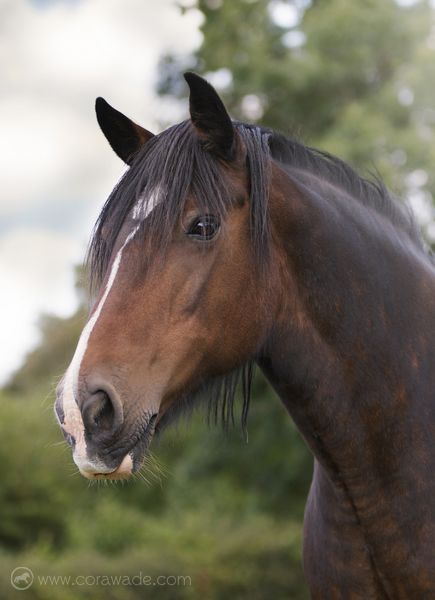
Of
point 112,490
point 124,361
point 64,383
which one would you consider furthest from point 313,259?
point 112,490

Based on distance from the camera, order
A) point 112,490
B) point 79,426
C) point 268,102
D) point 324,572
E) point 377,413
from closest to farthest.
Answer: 1. point 79,426
2. point 377,413
3. point 324,572
4. point 268,102
5. point 112,490

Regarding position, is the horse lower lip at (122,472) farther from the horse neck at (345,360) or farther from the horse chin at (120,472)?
the horse neck at (345,360)

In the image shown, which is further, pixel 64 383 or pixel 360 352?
pixel 360 352

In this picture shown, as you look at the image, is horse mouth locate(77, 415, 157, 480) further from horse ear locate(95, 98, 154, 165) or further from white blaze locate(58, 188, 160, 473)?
horse ear locate(95, 98, 154, 165)

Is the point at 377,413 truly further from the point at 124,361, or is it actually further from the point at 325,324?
the point at 124,361

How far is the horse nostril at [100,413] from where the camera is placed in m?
2.86

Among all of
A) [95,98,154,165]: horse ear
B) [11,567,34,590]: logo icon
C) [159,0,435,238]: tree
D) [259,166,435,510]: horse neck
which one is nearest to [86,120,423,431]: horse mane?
[259,166,435,510]: horse neck

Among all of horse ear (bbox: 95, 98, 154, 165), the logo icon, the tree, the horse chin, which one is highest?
the tree

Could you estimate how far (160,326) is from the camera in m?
3.13

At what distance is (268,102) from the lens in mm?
16656

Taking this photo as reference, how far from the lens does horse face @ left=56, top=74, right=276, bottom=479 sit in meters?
2.91

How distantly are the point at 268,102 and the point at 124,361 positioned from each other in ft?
47.0

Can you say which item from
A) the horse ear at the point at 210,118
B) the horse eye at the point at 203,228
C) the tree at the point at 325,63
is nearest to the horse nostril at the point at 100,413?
the horse eye at the point at 203,228

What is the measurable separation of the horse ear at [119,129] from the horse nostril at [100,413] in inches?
48.7
